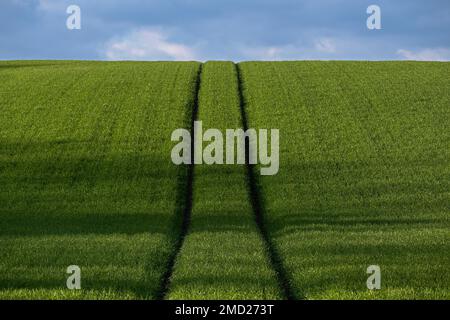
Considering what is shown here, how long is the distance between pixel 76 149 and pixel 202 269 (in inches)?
904

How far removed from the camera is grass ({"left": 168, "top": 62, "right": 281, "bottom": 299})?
690 inches

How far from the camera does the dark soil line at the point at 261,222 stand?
18677 millimetres

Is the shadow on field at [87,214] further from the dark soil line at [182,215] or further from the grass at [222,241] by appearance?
the grass at [222,241]

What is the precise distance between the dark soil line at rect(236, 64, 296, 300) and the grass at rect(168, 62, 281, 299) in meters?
0.27

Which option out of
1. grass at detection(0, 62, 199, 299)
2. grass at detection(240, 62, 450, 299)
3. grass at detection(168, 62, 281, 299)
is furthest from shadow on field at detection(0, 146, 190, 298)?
grass at detection(240, 62, 450, 299)

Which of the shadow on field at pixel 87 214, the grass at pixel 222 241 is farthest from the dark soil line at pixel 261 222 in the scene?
the shadow on field at pixel 87 214

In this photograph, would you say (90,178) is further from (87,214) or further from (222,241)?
(222,241)

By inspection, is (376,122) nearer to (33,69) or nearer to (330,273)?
(330,273)

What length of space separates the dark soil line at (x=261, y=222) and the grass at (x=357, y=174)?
0.30m

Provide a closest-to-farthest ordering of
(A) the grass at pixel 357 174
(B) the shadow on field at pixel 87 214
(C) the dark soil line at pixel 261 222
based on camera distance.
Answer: (C) the dark soil line at pixel 261 222 → (A) the grass at pixel 357 174 → (B) the shadow on field at pixel 87 214

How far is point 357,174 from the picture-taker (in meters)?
37.8

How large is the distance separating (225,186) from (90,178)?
6530 mm

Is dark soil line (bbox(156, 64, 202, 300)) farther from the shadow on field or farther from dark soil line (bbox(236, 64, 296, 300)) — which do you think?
dark soil line (bbox(236, 64, 296, 300))

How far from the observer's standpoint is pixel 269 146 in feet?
142
